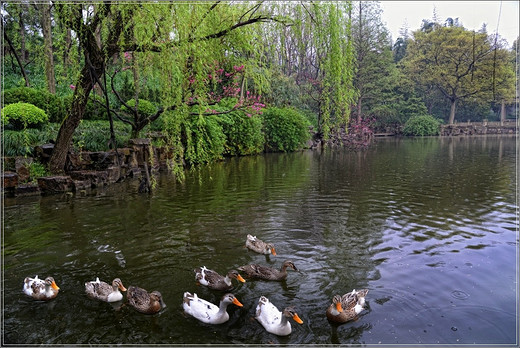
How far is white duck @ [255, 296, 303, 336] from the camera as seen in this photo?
4.35 m

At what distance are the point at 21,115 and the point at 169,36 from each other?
23.5 ft

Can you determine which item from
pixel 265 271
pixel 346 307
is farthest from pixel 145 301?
pixel 346 307

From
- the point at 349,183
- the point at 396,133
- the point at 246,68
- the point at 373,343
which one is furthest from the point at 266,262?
the point at 396,133

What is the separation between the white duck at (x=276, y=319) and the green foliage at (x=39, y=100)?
41.2ft

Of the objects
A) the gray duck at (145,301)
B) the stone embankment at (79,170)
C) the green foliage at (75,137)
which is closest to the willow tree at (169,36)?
the stone embankment at (79,170)

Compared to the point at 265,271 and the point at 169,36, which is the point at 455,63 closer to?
the point at 169,36

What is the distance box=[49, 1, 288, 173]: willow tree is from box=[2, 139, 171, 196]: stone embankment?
2.59 meters

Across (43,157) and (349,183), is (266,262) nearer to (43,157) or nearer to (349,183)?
(349,183)

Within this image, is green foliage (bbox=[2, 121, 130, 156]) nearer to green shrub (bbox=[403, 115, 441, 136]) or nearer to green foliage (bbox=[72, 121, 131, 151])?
green foliage (bbox=[72, 121, 131, 151])

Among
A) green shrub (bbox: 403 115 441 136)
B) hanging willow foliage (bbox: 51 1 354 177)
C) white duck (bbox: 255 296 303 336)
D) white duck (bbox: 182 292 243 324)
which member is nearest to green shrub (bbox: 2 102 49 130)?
hanging willow foliage (bbox: 51 1 354 177)

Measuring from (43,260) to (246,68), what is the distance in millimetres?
6408

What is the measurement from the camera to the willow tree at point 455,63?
1772 inches

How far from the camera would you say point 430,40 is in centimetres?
4828

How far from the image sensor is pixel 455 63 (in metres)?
46.6
